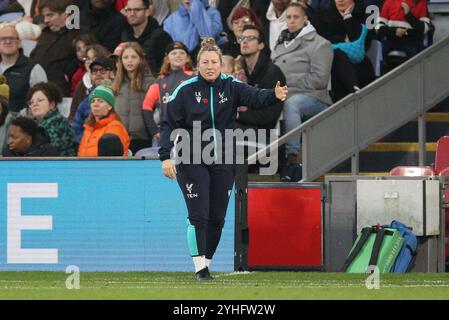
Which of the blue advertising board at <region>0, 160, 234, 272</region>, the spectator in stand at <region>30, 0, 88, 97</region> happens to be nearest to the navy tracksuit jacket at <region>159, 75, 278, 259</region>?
the blue advertising board at <region>0, 160, 234, 272</region>

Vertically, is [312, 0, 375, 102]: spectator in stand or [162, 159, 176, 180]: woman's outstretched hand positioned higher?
[312, 0, 375, 102]: spectator in stand

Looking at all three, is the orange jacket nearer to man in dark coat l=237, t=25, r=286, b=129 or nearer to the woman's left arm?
man in dark coat l=237, t=25, r=286, b=129

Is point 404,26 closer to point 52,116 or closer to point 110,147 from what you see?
point 110,147

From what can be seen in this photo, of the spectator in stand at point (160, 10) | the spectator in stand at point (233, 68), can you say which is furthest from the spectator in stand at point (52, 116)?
the spectator in stand at point (233, 68)

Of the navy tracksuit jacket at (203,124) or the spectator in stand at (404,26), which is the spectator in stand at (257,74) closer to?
the spectator in stand at (404,26)

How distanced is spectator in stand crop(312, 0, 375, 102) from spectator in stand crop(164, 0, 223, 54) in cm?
125

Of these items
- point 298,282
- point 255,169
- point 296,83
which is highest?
point 296,83

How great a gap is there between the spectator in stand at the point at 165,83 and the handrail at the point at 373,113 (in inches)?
63.4

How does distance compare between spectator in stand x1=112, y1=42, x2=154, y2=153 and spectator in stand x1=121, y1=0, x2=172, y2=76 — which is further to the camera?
spectator in stand x1=121, y1=0, x2=172, y2=76

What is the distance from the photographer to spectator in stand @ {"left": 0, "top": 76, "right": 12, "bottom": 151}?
15.6m
